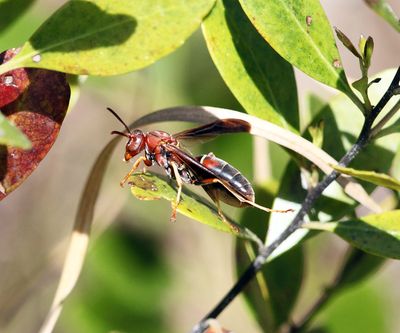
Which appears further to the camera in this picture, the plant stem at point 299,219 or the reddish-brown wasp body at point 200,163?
the reddish-brown wasp body at point 200,163

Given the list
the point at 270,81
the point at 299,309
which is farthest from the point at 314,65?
the point at 299,309

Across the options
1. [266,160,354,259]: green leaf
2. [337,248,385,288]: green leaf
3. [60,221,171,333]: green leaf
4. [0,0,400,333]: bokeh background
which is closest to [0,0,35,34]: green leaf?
[0,0,400,333]: bokeh background

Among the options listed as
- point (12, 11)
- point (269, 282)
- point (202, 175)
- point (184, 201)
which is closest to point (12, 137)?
point (184, 201)

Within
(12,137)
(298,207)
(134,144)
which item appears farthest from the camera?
(134,144)

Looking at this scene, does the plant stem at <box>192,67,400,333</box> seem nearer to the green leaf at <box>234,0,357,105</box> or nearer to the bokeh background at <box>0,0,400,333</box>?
the green leaf at <box>234,0,357,105</box>

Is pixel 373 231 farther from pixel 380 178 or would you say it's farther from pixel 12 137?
pixel 12 137

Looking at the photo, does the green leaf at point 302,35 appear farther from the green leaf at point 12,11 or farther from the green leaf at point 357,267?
the green leaf at point 357,267

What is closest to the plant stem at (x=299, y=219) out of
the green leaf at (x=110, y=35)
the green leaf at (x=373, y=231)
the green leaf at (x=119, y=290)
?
the green leaf at (x=373, y=231)
